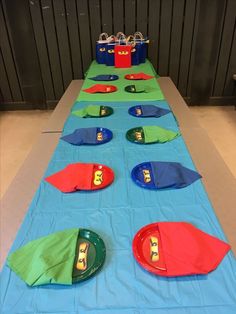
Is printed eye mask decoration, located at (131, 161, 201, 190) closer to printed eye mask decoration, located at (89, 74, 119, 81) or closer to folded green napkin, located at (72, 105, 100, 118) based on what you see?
folded green napkin, located at (72, 105, 100, 118)

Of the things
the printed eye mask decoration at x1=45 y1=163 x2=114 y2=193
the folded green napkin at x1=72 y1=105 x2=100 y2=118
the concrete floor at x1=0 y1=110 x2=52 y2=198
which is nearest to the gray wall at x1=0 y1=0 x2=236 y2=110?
the concrete floor at x1=0 y1=110 x2=52 y2=198

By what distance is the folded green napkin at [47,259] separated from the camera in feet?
2.57

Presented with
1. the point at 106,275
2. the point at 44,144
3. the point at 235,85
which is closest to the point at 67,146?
the point at 44,144

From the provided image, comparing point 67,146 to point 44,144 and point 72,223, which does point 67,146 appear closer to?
point 44,144

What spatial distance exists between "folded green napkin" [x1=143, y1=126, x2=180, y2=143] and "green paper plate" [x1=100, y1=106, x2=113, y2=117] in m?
0.33

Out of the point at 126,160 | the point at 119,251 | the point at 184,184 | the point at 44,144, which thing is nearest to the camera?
the point at 119,251

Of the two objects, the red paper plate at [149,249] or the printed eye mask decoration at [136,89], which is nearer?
the red paper plate at [149,249]

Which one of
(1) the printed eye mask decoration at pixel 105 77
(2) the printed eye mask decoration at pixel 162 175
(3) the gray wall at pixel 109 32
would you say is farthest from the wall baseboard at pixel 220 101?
(2) the printed eye mask decoration at pixel 162 175

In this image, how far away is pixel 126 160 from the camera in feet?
4.40

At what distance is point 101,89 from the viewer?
215 cm

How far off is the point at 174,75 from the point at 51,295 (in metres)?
2.96

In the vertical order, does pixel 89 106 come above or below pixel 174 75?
above

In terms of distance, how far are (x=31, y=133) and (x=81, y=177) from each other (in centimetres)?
194

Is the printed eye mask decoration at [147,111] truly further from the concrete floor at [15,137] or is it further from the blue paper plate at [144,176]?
the concrete floor at [15,137]
